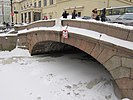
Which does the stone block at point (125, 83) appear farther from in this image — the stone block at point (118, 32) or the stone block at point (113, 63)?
the stone block at point (118, 32)

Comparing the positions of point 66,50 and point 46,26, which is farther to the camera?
point 66,50

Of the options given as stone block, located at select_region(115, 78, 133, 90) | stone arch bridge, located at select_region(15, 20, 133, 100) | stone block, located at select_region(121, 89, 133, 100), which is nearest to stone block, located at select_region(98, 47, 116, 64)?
stone arch bridge, located at select_region(15, 20, 133, 100)

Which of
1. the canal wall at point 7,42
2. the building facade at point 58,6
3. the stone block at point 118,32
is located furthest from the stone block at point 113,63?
the building facade at point 58,6

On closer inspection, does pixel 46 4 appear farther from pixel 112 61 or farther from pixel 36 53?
pixel 112 61

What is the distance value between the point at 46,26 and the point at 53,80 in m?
4.32

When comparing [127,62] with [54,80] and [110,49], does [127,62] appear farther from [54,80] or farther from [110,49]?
[54,80]

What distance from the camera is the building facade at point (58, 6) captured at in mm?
30312

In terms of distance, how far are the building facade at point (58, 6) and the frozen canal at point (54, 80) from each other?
16.7m

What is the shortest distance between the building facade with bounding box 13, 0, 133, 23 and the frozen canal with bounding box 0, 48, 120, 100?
16.7m

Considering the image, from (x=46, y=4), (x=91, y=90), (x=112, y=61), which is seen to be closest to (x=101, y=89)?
(x=91, y=90)

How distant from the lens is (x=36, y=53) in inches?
693

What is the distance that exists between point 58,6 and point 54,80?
3161cm

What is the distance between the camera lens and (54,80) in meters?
11.6

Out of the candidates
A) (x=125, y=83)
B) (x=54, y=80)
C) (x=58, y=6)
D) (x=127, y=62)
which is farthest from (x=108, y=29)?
(x=58, y=6)
